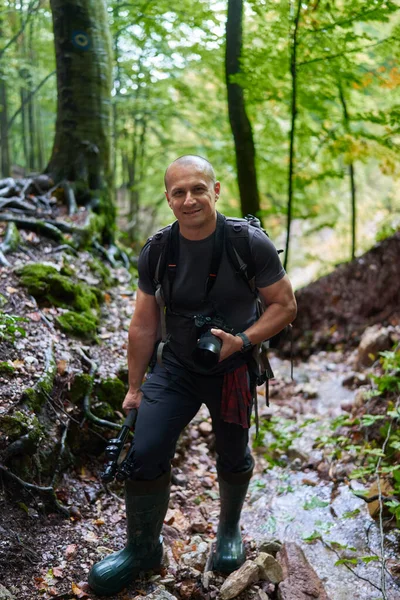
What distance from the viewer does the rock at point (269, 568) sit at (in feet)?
10.3

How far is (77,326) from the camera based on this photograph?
4695 millimetres

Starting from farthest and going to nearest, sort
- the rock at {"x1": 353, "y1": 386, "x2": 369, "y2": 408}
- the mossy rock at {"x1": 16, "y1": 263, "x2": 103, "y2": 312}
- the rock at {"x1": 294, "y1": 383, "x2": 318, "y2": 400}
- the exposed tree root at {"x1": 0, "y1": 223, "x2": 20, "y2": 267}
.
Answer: the rock at {"x1": 294, "y1": 383, "x2": 318, "y2": 400}, the exposed tree root at {"x1": 0, "y1": 223, "x2": 20, "y2": 267}, the rock at {"x1": 353, "y1": 386, "x2": 369, "y2": 408}, the mossy rock at {"x1": 16, "y1": 263, "x2": 103, "y2": 312}

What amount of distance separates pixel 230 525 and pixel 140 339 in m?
1.46

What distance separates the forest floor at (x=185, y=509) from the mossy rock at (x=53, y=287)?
0.39ft

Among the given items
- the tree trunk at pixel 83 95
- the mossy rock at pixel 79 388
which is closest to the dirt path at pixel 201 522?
the mossy rock at pixel 79 388

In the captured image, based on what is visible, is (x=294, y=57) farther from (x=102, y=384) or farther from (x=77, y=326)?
(x=102, y=384)

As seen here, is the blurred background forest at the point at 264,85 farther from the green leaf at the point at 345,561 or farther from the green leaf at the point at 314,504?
the green leaf at the point at 345,561

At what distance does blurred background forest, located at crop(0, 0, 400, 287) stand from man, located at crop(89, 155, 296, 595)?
360 centimetres

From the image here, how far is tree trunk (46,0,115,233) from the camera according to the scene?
22.6 feet

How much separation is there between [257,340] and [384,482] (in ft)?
6.18

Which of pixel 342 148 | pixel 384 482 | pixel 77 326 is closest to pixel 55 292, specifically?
pixel 77 326

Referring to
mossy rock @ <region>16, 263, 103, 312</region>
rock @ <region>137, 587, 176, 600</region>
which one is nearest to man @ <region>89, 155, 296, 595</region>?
rock @ <region>137, 587, 176, 600</region>

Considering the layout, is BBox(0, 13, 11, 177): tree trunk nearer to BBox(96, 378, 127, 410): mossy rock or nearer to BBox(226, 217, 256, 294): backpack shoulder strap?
BBox(96, 378, 127, 410): mossy rock

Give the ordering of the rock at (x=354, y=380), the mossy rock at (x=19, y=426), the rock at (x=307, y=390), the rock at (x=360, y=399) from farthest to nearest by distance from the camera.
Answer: the rock at (x=307, y=390), the rock at (x=354, y=380), the rock at (x=360, y=399), the mossy rock at (x=19, y=426)
